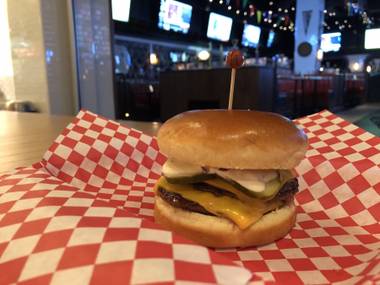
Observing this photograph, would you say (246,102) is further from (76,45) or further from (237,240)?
(237,240)

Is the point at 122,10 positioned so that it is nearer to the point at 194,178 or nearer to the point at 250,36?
the point at 194,178

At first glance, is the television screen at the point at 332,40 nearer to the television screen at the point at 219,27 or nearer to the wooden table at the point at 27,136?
the television screen at the point at 219,27

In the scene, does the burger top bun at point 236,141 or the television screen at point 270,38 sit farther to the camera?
the television screen at point 270,38

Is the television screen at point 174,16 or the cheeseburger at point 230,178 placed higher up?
the television screen at point 174,16

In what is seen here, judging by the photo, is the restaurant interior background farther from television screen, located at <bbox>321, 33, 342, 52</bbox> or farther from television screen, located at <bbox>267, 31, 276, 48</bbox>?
television screen, located at <bbox>321, 33, 342, 52</bbox>

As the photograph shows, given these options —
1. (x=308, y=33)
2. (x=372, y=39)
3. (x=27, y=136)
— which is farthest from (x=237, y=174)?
(x=372, y=39)

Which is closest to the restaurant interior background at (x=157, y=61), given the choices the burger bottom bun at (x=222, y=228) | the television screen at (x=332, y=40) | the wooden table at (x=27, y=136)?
the burger bottom bun at (x=222, y=228)
